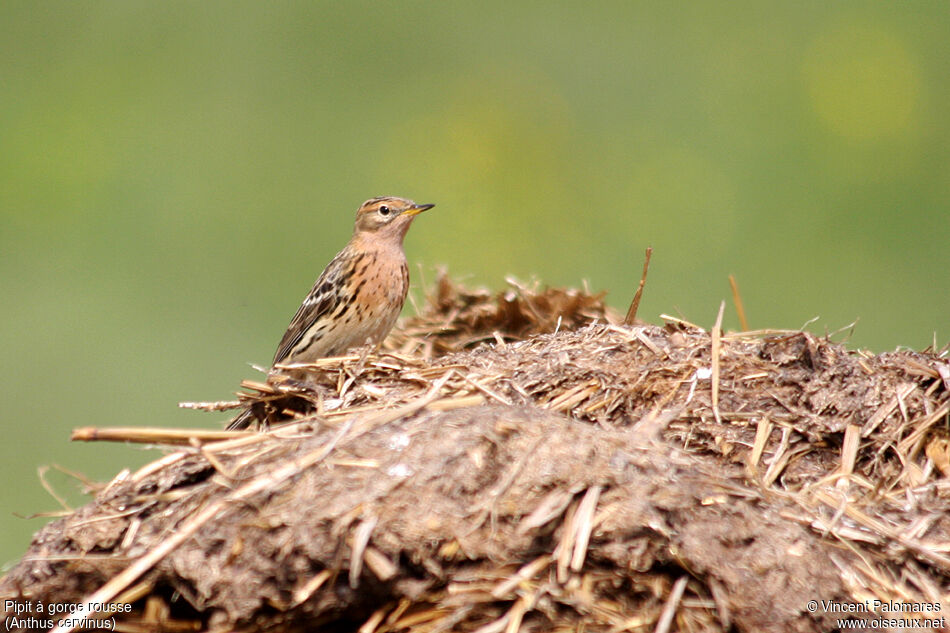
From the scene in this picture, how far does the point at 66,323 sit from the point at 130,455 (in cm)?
353

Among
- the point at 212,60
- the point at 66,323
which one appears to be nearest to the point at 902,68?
the point at 212,60

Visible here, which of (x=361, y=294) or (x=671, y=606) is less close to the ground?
(x=361, y=294)

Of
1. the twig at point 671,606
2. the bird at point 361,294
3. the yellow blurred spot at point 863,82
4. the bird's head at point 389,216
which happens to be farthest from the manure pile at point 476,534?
the yellow blurred spot at point 863,82

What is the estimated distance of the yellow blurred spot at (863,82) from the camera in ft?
57.4

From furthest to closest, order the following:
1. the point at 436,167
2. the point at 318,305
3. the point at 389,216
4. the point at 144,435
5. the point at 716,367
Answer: the point at 436,167 → the point at 389,216 → the point at 318,305 → the point at 716,367 → the point at 144,435

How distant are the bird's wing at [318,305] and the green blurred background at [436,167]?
3.57 meters

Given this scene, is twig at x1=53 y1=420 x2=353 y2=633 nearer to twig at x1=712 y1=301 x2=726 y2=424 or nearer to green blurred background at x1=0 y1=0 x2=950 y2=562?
twig at x1=712 y1=301 x2=726 y2=424

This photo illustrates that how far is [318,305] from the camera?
889 centimetres

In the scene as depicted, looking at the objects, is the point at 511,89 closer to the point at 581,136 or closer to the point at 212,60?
the point at 581,136

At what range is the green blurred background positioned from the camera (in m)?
14.2

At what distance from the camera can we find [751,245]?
16.0 m

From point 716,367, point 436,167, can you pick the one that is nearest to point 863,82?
point 436,167

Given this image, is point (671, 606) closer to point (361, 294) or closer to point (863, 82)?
point (361, 294)

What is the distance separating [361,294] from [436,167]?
903 centimetres
